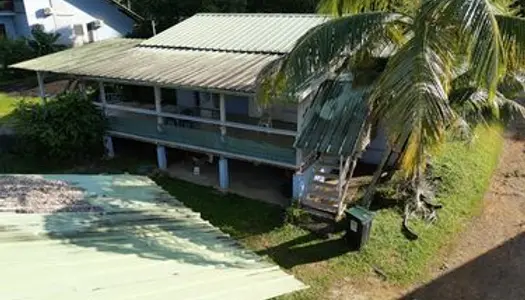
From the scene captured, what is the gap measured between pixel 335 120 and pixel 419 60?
4.88m

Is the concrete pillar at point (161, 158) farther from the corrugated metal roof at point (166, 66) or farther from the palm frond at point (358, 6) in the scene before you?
the palm frond at point (358, 6)

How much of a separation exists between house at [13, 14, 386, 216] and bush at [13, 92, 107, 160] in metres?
0.60

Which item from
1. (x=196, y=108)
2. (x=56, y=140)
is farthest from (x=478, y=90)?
(x=56, y=140)

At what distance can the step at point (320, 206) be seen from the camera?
13.8m

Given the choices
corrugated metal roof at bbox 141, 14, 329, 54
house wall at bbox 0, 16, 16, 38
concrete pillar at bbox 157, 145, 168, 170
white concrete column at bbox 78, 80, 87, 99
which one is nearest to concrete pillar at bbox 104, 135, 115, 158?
white concrete column at bbox 78, 80, 87, 99

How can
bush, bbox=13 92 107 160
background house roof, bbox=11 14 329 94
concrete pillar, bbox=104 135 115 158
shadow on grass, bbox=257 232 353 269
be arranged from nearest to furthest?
1. shadow on grass, bbox=257 232 353 269
2. background house roof, bbox=11 14 329 94
3. bush, bbox=13 92 107 160
4. concrete pillar, bbox=104 135 115 158

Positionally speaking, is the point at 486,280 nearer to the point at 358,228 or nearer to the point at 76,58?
the point at 358,228

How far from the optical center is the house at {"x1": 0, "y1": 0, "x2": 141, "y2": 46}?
1196 inches

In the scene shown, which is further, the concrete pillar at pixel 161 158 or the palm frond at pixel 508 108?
the concrete pillar at pixel 161 158

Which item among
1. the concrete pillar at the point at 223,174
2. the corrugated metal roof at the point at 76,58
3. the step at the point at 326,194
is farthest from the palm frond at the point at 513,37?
the corrugated metal roof at the point at 76,58

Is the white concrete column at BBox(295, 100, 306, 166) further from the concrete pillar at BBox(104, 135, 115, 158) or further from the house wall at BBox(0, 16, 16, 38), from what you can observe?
the house wall at BBox(0, 16, 16, 38)

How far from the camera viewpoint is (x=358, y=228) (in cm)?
1222

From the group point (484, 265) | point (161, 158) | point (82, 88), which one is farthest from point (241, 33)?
point (484, 265)

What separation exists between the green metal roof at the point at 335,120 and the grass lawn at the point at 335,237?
90.5 inches
